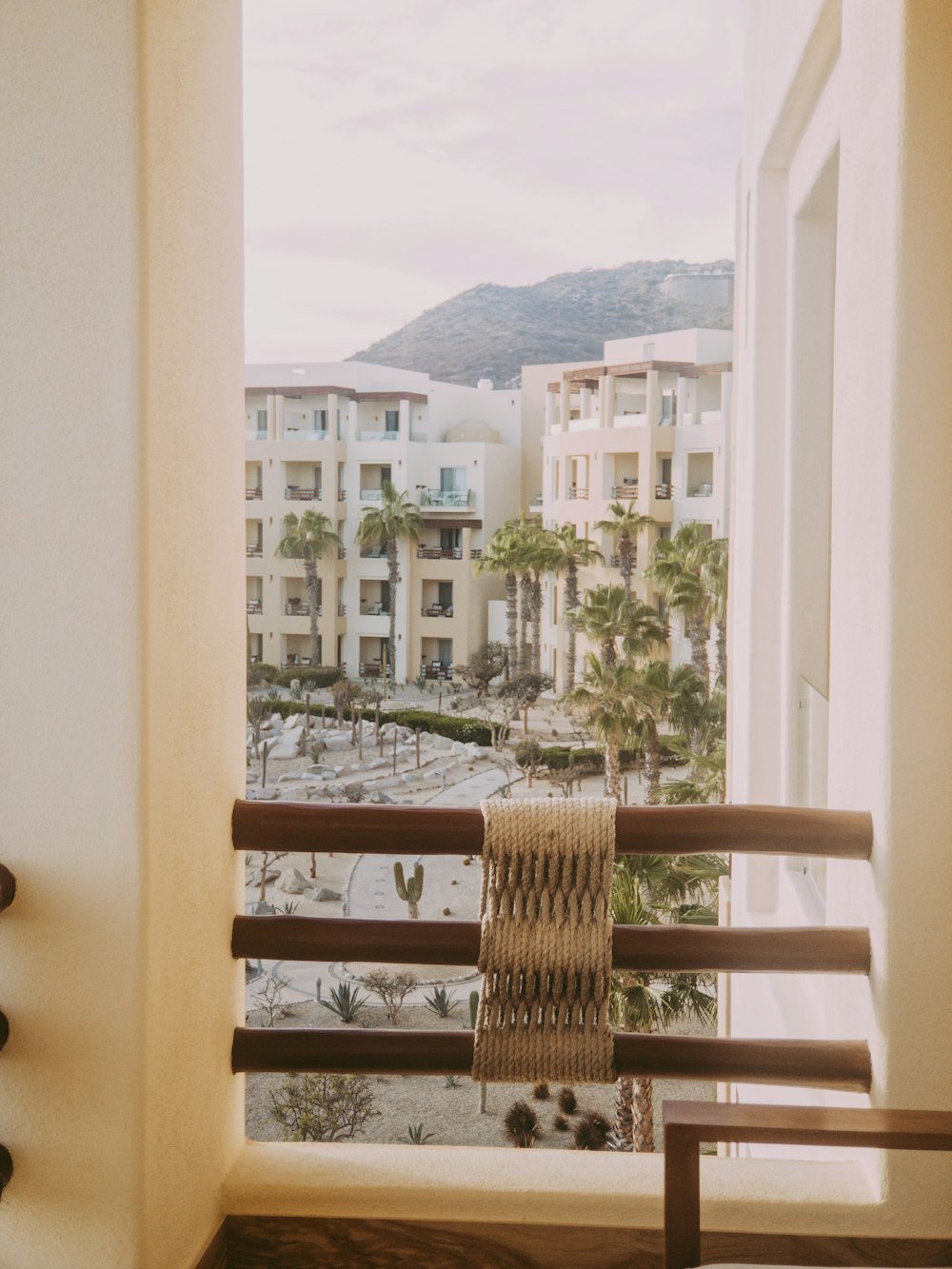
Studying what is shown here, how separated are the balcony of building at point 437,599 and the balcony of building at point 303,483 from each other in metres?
2.39

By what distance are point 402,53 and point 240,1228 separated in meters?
34.9

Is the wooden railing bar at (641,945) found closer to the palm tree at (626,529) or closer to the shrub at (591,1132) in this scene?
the shrub at (591,1132)

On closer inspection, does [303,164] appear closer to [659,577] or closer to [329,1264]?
[659,577]

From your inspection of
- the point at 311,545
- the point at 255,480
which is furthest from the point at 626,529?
the point at 255,480

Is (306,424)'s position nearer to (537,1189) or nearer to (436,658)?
(436,658)

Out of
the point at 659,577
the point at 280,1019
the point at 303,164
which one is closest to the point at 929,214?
the point at 280,1019

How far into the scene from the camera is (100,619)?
1236 millimetres

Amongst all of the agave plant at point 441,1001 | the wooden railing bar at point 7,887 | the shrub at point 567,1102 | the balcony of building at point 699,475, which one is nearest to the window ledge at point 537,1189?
the wooden railing bar at point 7,887

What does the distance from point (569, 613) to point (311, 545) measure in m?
4.86

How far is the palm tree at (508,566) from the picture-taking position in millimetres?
17484

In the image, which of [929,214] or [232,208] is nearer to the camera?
[929,214]

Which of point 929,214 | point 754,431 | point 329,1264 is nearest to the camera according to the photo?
point 929,214

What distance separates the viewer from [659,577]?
15664 millimetres

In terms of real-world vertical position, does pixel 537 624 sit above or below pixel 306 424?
below
